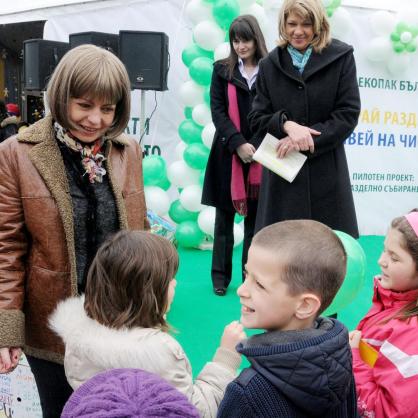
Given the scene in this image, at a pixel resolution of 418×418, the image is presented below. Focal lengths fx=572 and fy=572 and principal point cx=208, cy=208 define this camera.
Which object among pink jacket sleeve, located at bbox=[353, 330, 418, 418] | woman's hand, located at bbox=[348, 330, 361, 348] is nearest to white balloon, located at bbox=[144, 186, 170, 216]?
woman's hand, located at bbox=[348, 330, 361, 348]

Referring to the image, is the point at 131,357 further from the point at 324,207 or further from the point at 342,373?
the point at 324,207

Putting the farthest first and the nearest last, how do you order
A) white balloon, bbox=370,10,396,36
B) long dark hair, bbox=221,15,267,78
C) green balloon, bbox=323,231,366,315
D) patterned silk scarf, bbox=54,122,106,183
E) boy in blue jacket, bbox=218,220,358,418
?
1. white balloon, bbox=370,10,396,36
2. long dark hair, bbox=221,15,267,78
3. green balloon, bbox=323,231,366,315
4. patterned silk scarf, bbox=54,122,106,183
5. boy in blue jacket, bbox=218,220,358,418

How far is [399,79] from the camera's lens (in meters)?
6.18

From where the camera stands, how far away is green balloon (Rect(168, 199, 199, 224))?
5.41 metres

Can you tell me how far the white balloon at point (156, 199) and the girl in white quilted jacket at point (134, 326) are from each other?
3670 mm

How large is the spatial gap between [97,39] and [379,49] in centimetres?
285

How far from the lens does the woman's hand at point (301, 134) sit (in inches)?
104

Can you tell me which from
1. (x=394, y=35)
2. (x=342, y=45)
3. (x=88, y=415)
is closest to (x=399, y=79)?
(x=394, y=35)

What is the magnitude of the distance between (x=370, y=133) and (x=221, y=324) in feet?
11.1

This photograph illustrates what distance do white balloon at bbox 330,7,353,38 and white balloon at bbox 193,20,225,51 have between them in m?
1.26

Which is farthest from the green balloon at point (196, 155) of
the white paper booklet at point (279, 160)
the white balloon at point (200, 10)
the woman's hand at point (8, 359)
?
the woman's hand at point (8, 359)

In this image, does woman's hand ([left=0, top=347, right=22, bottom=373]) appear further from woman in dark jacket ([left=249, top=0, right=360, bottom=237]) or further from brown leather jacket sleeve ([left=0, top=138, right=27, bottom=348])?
woman in dark jacket ([left=249, top=0, right=360, bottom=237])

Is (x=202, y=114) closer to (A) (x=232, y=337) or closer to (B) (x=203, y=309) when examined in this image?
(B) (x=203, y=309)

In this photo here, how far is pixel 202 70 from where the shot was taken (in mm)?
4988
